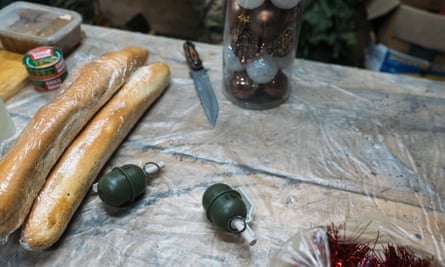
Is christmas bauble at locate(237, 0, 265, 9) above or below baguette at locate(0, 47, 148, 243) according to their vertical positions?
above

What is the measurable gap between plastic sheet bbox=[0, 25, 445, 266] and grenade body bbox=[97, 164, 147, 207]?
0.05 metres

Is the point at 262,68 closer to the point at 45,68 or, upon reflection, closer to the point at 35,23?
the point at 45,68

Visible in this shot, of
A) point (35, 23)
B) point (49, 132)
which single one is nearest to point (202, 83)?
point (49, 132)

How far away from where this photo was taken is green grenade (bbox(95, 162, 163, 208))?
61 cm

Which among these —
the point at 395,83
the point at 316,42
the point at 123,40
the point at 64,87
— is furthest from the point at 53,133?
the point at 316,42

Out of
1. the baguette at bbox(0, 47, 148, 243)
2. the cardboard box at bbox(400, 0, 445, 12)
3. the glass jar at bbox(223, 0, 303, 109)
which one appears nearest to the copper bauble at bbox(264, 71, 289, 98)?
the glass jar at bbox(223, 0, 303, 109)

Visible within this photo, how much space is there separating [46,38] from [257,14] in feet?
1.96

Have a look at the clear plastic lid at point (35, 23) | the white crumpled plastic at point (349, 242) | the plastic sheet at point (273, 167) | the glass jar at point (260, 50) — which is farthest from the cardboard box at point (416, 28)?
the clear plastic lid at point (35, 23)

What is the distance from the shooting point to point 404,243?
60 cm

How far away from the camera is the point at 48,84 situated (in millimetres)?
902

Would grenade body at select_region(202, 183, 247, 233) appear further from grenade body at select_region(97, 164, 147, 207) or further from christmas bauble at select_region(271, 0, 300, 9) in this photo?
christmas bauble at select_region(271, 0, 300, 9)

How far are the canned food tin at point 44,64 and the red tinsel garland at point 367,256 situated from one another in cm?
75

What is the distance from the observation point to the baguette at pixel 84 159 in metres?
0.58

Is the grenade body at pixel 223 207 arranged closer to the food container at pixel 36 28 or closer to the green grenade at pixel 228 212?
the green grenade at pixel 228 212
